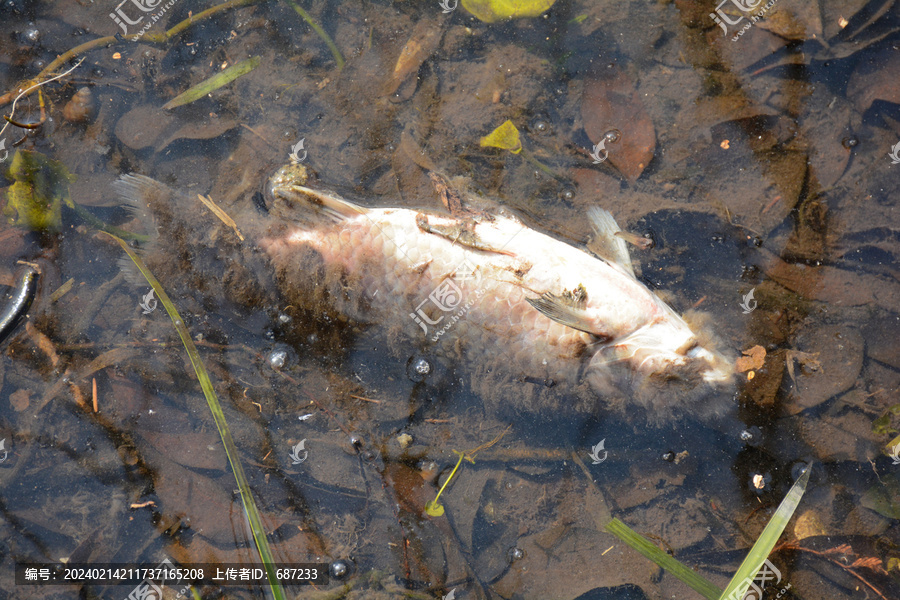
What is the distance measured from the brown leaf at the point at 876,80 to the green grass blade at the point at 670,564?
421 centimetres

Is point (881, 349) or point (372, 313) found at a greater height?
point (372, 313)

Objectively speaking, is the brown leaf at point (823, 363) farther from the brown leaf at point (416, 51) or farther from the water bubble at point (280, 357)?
the water bubble at point (280, 357)

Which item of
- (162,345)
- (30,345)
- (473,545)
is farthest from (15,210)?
(473,545)

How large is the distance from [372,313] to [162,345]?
205cm

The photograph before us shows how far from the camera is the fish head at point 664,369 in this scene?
378 centimetres

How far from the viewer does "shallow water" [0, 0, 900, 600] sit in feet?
14.4

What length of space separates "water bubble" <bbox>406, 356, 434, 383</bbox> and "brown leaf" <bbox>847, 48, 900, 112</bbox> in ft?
14.4

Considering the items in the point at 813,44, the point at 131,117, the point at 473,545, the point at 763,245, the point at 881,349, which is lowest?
the point at 473,545

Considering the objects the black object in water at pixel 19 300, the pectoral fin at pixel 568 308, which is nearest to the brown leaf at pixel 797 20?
the pectoral fin at pixel 568 308

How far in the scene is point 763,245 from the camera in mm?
4438

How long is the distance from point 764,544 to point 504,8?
16.7 ft

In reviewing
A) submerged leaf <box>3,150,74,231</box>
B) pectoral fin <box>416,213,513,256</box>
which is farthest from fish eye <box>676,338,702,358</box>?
submerged leaf <box>3,150,74,231</box>

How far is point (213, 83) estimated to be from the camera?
4.68 meters

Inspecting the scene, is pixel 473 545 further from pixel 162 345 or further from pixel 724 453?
pixel 162 345
